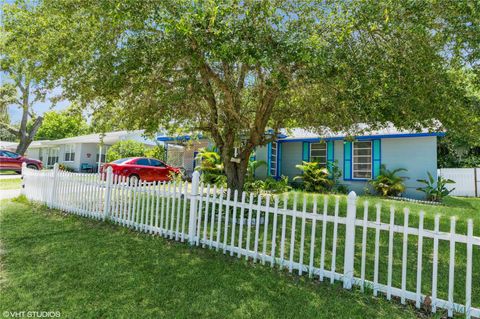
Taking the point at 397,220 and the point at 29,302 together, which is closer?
the point at 29,302

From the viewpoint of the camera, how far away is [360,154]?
1488cm

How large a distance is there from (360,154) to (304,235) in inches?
444

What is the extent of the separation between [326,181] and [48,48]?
12.0 meters

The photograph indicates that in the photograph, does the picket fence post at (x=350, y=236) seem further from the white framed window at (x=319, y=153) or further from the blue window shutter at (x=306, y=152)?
the blue window shutter at (x=306, y=152)

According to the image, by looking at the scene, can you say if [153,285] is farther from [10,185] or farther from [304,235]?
[10,185]

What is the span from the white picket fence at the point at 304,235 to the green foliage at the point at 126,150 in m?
11.4

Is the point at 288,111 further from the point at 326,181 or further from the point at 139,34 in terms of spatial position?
the point at 326,181

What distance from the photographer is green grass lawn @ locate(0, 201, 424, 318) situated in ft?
10.7

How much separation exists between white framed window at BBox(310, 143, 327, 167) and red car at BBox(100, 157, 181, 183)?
7.97 m

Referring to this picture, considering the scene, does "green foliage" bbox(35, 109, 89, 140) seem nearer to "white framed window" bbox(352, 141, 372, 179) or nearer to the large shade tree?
"white framed window" bbox(352, 141, 372, 179)

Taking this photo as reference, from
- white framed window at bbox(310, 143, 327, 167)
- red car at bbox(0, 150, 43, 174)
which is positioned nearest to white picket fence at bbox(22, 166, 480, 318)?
white framed window at bbox(310, 143, 327, 167)

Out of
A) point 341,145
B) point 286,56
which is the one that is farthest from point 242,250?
point 341,145

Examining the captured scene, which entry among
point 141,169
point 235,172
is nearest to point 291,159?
point 141,169

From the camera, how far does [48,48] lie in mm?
5324
